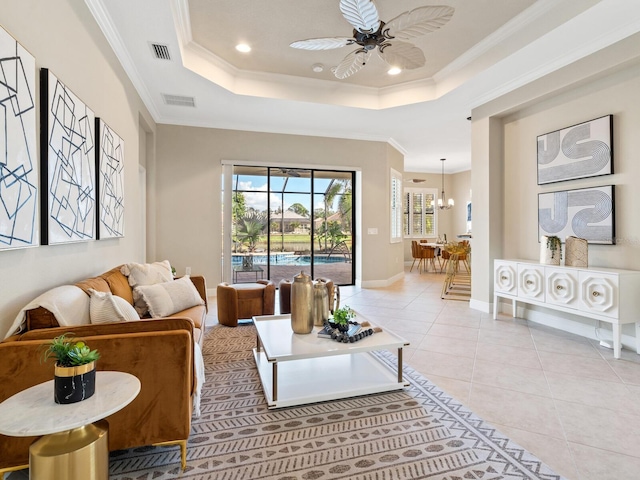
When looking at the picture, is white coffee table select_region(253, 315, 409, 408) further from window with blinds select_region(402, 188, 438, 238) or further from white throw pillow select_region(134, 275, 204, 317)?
window with blinds select_region(402, 188, 438, 238)

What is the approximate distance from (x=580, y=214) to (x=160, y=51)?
4879 mm

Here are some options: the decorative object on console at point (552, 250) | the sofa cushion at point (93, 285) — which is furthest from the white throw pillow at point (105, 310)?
the decorative object on console at point (552, 250)

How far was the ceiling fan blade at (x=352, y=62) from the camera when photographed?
11.0 feet

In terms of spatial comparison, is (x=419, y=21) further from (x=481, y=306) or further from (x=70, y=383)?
(x=481, y=306)

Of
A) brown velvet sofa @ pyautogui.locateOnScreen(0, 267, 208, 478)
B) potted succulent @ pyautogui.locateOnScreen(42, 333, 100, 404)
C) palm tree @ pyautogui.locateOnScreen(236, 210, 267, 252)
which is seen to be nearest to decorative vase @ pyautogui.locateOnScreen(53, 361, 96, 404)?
potted succulent @ pyautogui.locateOnScreen(42, 333, 100, 404)

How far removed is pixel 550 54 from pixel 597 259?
7.36ft

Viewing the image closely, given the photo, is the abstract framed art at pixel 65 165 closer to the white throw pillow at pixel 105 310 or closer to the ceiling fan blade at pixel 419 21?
the white throw pillow at pixel 105 310

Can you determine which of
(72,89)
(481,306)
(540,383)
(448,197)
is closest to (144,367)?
(72,89)

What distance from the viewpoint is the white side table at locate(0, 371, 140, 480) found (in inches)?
43.1

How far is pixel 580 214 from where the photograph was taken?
371 cm

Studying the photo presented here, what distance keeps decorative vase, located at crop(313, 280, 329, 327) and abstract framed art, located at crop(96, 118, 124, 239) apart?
76.1 inches

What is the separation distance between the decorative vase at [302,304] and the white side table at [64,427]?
1.32m

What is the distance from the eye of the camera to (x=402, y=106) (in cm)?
506

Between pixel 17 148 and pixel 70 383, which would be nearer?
pixel 70 383
